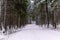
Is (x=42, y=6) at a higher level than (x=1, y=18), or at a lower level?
higher

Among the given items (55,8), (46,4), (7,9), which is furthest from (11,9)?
(46,4)

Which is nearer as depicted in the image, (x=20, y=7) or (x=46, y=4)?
(x=20, y=7)

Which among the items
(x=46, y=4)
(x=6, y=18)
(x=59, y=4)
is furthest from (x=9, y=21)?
(x=46, y=4)

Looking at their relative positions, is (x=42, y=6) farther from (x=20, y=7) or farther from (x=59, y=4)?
(x=59, y=4)

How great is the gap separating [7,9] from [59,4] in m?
6.34

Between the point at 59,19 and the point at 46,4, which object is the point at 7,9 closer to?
the point at 59,19

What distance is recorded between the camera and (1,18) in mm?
15047

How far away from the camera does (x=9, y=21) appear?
53.2ft

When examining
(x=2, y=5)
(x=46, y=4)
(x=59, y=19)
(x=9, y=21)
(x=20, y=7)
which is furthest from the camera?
(x=46, y=4)

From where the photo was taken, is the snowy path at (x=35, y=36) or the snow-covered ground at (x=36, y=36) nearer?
the snowy path at (x=35, y=36)

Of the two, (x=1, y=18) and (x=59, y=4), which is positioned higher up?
(x=59, y=4)

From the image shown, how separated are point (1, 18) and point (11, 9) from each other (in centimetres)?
205

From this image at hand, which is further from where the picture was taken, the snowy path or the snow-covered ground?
the snow-covered ground

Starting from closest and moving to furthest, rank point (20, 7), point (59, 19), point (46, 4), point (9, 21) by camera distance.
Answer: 1. point (9, 21)
2. point (59, 19)
3. point (20, 7)
4. point (46, 4)
